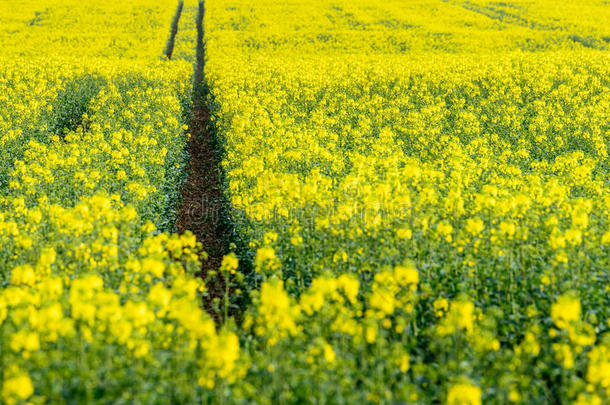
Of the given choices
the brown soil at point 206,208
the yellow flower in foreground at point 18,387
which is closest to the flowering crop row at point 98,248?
the yellow flower in foreground at point 18,387

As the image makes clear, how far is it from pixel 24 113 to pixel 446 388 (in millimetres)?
15673

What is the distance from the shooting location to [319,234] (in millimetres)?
7855

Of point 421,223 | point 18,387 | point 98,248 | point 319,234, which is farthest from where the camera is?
point 319,234

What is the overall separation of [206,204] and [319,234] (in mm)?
6075

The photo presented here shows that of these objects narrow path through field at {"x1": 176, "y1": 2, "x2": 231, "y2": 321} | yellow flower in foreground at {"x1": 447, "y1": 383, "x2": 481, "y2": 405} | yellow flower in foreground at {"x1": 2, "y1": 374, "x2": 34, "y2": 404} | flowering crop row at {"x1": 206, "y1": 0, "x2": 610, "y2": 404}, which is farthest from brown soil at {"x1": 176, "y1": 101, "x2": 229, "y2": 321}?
yellow flower in foreground at {"x1": 447, "y1": 383, "x2": 481, "y2": 405}

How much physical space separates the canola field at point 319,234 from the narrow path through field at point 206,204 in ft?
1.68

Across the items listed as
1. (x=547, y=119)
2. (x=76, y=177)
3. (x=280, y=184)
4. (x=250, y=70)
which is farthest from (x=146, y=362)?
(x=250, y=70)

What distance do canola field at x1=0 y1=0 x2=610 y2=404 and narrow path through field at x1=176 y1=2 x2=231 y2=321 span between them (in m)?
0.51

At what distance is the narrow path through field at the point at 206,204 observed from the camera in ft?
32.9

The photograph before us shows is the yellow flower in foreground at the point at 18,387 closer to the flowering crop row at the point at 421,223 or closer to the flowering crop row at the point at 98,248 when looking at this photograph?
the flowering crop row at the point at 98,248

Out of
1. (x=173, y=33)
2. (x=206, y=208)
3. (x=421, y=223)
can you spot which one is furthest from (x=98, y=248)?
(x=173, y=33)

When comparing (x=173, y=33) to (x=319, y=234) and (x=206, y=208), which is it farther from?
(x=319, y=234)

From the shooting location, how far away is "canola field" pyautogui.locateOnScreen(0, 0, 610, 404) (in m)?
4.30

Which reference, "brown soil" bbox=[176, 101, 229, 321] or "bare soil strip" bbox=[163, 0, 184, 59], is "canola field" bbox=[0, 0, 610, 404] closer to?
"brown soil" bbox=[176, 101, 229, 321]
